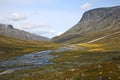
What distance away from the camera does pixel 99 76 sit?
35219 mm

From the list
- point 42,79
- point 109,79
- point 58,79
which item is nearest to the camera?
point 109,79

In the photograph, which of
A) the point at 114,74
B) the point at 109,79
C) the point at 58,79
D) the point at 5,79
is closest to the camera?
the point at 109,79

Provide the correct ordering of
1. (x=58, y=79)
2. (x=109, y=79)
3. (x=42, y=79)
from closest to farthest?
1. (x=109, y=79)
2. (x=58, y=79)
3. (x=42, y=79)

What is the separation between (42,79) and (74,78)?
7.42 m

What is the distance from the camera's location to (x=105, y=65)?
43.2m

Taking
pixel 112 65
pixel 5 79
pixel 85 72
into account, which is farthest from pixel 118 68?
pixel 5 79

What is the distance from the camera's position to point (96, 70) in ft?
132

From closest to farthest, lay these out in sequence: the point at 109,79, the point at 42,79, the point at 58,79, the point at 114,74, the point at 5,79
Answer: the point at 109,79
the point at 114,74
the point at 58,79
the point at 42,79
the point at 5,79

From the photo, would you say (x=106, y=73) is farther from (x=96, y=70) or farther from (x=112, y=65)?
(x=112, y=65)

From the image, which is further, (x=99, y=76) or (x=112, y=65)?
(x=112, y=65)

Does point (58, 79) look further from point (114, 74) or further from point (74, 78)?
point (114, 74)

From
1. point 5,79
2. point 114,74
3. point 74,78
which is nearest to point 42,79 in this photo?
point 74,78

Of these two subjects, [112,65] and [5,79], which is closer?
[112,65]

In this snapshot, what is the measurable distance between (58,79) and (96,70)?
655cm
